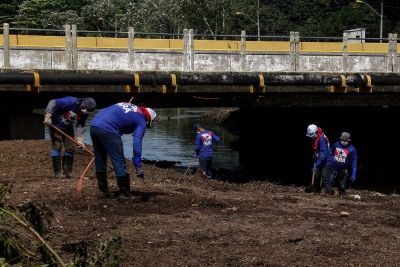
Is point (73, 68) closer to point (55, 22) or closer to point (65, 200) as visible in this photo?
point (65, 200)

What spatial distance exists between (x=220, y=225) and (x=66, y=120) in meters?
4.87

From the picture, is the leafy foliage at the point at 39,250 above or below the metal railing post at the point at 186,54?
below

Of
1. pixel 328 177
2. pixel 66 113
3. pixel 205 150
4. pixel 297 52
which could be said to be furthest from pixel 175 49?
pixel 66 113

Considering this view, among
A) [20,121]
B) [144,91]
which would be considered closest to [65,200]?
[144,91]

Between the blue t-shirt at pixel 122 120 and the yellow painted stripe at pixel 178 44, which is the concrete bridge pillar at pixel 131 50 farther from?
the blue t-shirt at pixel 122 120

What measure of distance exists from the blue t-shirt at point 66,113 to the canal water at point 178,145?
13.7 metres

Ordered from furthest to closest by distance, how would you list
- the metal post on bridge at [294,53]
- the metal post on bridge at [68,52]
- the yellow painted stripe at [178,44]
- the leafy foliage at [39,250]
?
1. the metal post on bridge at [294,53]
2. the yellow painted stripe at [178,44]
3. the metal post on bridge at [68,52]
4. the leafy foliage at [39,250]

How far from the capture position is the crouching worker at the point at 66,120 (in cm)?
1261

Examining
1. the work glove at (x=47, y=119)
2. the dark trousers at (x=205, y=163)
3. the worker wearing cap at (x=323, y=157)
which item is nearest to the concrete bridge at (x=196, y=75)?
the dark trousers at (x=205, y=163)

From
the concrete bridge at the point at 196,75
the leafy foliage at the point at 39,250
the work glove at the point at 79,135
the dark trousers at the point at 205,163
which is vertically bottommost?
the dark trousers at the point at 205,163

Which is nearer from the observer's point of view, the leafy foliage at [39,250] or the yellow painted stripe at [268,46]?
the leafy foliage at [39,250]

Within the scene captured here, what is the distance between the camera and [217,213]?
9.96 meters

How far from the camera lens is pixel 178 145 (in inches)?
1560

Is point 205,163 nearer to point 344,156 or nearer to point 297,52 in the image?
point 344,156
